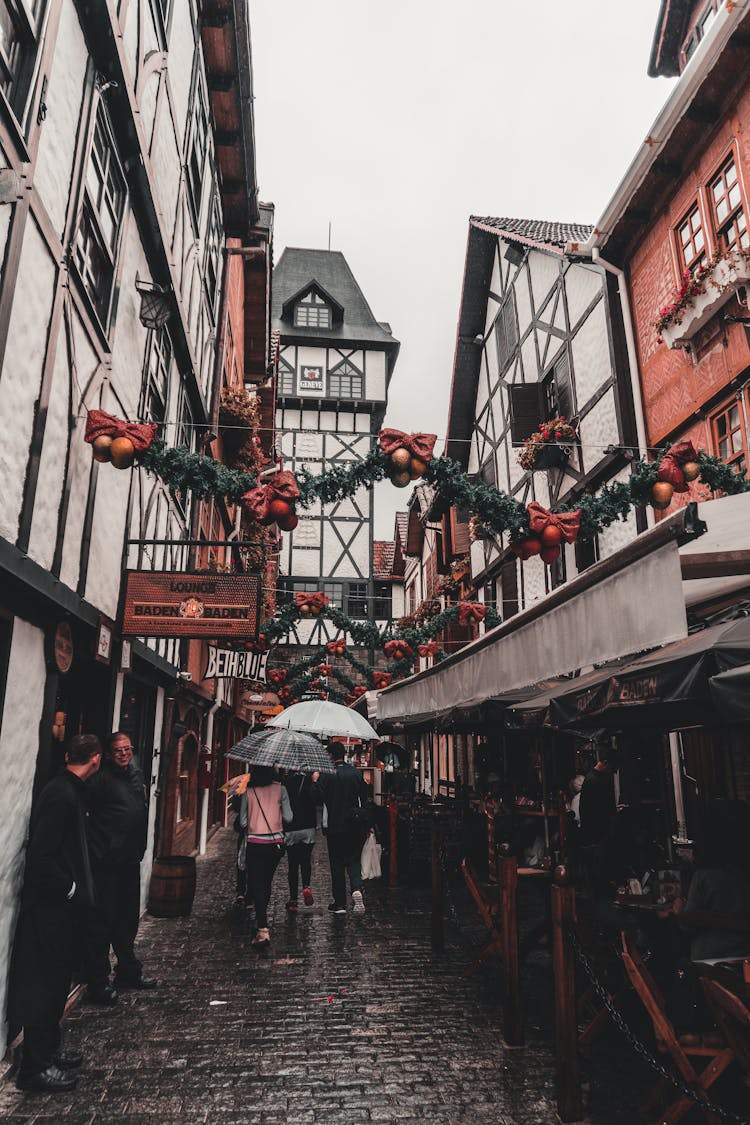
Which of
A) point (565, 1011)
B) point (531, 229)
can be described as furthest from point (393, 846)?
point (531, 229)

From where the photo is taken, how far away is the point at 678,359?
9516 millimetres

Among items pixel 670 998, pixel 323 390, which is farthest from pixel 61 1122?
pixel 323 390

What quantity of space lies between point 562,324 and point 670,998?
11.4 m

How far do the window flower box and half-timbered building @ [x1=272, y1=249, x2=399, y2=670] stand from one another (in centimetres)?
1677

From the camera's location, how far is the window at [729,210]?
8336 mm

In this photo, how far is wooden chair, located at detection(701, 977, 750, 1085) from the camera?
3.10 metres

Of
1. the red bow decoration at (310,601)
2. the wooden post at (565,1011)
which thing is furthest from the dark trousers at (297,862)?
the red bow decoration at (310,601)

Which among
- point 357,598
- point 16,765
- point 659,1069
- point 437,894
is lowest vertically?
point 659,1069

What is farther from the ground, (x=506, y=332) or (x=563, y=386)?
(x=506, y=332)

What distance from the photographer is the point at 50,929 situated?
13.8ft

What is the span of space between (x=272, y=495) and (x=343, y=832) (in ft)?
15.4

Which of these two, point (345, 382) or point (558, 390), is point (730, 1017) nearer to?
point (558, 390)

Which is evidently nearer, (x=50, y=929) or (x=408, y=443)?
(x=50, y=929)

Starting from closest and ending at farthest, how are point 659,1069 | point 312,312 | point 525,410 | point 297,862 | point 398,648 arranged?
1. point 659,1069
2. point 297,862
3. point 525,410
4. point 398,648
5. point 312,312
